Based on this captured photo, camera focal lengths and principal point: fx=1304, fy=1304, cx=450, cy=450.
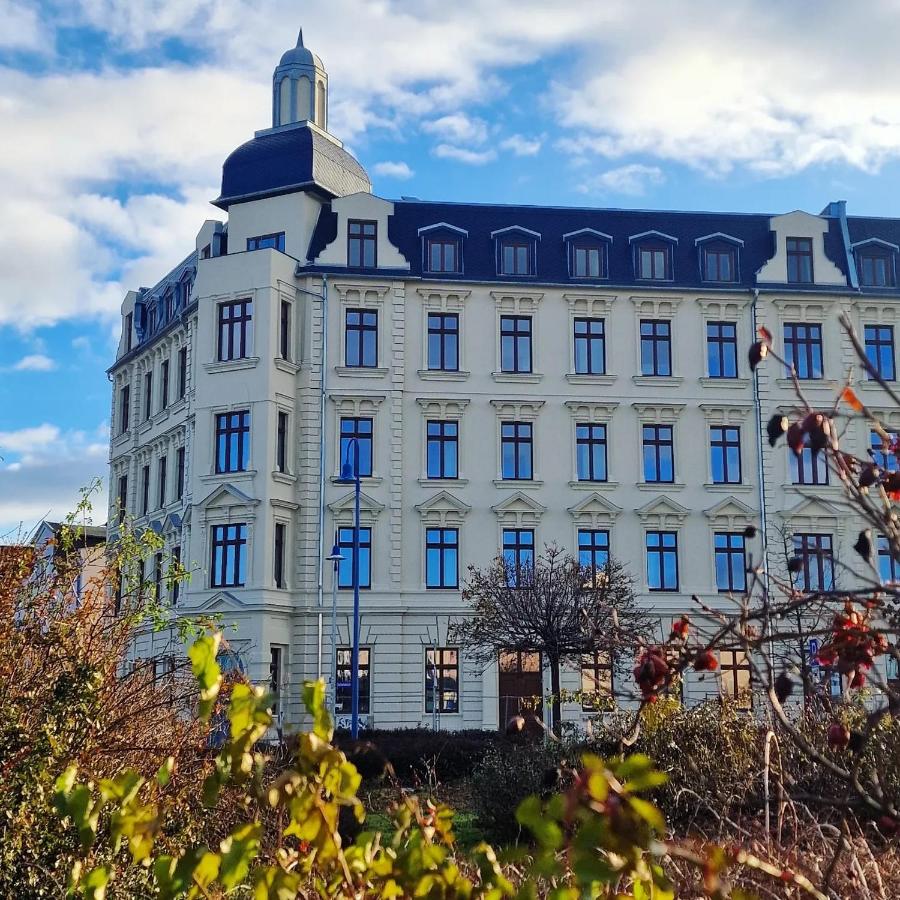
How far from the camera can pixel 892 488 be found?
4305mm

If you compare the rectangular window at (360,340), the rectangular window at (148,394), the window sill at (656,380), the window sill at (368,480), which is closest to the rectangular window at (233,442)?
the window sill at (368,480)

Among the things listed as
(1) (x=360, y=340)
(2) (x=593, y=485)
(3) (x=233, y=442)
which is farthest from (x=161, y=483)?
(2) (x=593, y=485)

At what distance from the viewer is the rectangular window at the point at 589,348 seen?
37.8 meters

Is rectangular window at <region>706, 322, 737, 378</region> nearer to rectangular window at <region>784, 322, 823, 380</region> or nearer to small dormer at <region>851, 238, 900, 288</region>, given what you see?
rectangular window at <region>784, 322, 823, 380</region>

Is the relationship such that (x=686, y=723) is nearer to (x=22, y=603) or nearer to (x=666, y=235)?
(x=22, y=603)

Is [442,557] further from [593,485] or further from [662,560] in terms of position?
[662,560]

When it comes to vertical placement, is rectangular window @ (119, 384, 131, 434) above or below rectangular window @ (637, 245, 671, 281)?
below

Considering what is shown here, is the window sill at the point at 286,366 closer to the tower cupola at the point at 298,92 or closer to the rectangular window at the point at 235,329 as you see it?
the rectangular window at the point at 235,329

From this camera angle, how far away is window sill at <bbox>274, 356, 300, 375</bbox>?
3569cm

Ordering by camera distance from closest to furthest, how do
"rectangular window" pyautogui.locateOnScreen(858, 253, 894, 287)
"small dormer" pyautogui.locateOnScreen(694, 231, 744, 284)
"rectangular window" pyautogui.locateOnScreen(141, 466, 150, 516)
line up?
"small dormer" pyautogui.locateOnScreen(694, 231, 744, 284)
"rectangular window" pyautogui.locateOnScreen(858, 253, 894, 287)
"rectangular window" pyautogui.locateOnScreen(141, 466, 150, 516)

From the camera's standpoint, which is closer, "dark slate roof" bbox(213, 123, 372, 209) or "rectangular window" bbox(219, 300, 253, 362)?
"rectangular window" bbox(219, 300, 253, 362)

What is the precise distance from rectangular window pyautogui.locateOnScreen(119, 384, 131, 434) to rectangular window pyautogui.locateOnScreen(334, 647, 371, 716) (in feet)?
46.0

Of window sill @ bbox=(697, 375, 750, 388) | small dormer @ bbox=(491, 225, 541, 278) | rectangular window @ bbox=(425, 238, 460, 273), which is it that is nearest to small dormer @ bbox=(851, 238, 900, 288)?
window sill @ bbox=(697, 375, 750, 388)

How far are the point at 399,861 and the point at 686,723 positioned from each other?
451 inches
